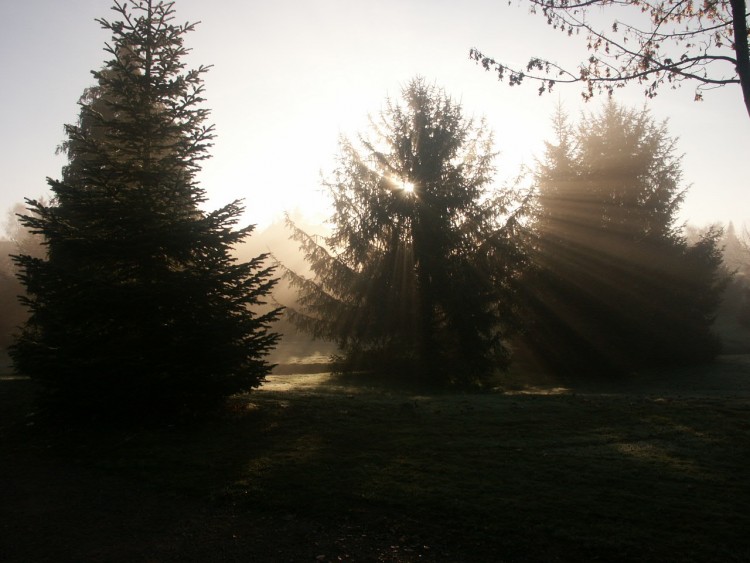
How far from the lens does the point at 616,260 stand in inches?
1080

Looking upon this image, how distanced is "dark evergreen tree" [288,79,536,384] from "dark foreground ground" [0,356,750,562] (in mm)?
9022

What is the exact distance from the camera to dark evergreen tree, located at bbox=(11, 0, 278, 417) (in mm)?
10117

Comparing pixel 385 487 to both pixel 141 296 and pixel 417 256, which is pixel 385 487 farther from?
pixel 417 256

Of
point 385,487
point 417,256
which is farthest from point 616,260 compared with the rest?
point 385,487

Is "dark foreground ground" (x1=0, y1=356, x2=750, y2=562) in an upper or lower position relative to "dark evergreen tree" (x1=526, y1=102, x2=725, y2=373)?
lower

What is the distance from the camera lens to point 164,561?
5.61 metres

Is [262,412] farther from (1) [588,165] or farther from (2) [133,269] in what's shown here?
(1) [588,165]

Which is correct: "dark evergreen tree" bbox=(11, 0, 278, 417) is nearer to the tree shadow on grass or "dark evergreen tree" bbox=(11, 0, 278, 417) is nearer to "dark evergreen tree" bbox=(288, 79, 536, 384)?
the tree shadow on grass

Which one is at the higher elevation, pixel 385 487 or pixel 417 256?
pixel 417 256

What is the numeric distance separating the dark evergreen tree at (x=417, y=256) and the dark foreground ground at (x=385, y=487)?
9.02 meters

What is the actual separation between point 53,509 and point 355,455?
4338 millimetres

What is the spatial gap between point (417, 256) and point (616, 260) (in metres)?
12.8

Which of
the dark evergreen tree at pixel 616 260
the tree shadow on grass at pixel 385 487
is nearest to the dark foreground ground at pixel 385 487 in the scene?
the tree shadow on grass at pixel 385 487

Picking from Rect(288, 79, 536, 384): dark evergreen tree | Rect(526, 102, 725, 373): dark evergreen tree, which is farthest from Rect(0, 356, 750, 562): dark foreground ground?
Rect(526, 102, 725, 373): dark evergreen tree
